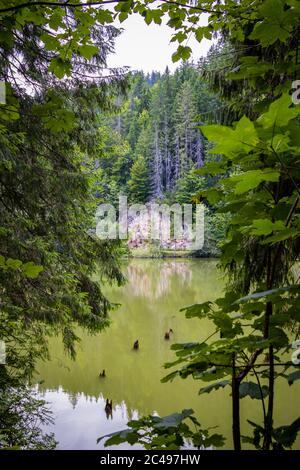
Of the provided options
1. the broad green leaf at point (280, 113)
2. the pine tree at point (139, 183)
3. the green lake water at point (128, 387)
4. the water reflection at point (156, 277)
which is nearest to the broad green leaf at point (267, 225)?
the broad green leaf at point (280, 113)

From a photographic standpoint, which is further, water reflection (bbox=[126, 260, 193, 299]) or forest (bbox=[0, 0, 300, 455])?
water reflection (bbox=[126, 260, 193, 299])

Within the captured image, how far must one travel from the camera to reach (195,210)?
33000 millimetres

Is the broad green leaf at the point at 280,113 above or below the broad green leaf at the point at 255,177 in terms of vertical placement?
above

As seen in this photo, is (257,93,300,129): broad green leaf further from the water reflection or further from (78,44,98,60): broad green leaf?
the water reflection

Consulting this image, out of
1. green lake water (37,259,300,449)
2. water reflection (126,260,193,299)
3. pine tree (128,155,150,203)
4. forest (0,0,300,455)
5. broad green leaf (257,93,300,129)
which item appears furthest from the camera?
pine tree (128,155,150,203)

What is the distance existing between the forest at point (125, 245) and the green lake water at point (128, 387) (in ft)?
0.12

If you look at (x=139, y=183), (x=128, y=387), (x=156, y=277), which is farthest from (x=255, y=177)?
(x=139, y=183)

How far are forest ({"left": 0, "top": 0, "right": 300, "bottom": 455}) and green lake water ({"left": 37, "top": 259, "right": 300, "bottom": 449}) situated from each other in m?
0.04

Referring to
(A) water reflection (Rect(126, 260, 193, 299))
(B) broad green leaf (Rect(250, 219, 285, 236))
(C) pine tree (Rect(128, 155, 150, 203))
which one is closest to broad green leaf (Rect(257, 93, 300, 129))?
(B) broad green leaf (Rect(250, 219, 285, 236))

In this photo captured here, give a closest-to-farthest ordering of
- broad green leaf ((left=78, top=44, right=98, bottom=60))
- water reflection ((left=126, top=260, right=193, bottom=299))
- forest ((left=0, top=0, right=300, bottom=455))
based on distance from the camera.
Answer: forest ((left=0, top=0, right=300, bottom=455)) < broad green leaf ((left=78, top=44, right=98, bottom=60)) < water reflection ((left=126, top=260, right=193, bottom=299))

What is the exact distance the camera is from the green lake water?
586 cm

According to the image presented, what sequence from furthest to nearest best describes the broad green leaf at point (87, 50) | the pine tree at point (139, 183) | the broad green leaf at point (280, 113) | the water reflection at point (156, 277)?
the pine tree at point (139, 183) < the water reflection at point (156, 277) < the broad green leaf at point (87, 50) < the broad green leaf at point (280, 113)

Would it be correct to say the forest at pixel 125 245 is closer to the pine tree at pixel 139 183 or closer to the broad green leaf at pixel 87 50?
the broad green leaf at pixel 87 50

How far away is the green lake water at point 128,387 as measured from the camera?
586cm
